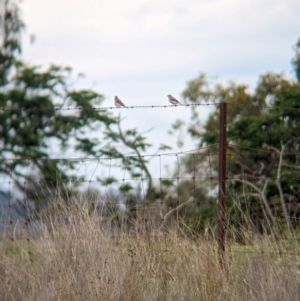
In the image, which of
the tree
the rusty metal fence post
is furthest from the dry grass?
the tree

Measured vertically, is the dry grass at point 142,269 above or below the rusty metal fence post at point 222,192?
below

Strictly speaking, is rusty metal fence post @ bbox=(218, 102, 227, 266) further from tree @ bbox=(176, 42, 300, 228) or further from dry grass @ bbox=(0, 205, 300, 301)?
tree @ bbox=(176, 42, 300, 228)

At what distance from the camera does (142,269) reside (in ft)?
20.5

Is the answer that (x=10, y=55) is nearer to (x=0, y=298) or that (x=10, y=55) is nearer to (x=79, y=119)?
(x=79, y=119)

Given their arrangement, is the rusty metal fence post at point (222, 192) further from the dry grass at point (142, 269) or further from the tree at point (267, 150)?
the tree at point (267, 150)

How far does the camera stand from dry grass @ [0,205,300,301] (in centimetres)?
600

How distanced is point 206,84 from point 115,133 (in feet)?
30.1

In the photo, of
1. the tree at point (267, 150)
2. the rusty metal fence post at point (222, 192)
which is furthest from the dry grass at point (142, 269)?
the tree at point (267, 150)

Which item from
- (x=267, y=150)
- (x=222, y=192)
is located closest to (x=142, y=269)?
(x=222, y=192)

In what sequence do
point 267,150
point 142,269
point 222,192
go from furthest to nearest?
point 267,150 → point 222,192 → point 142,269

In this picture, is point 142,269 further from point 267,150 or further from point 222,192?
point 267,150

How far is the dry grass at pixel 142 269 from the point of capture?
600cm

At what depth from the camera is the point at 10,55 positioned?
23.6m

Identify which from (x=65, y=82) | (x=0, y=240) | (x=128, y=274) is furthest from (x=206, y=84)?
(x=128, y=274)
